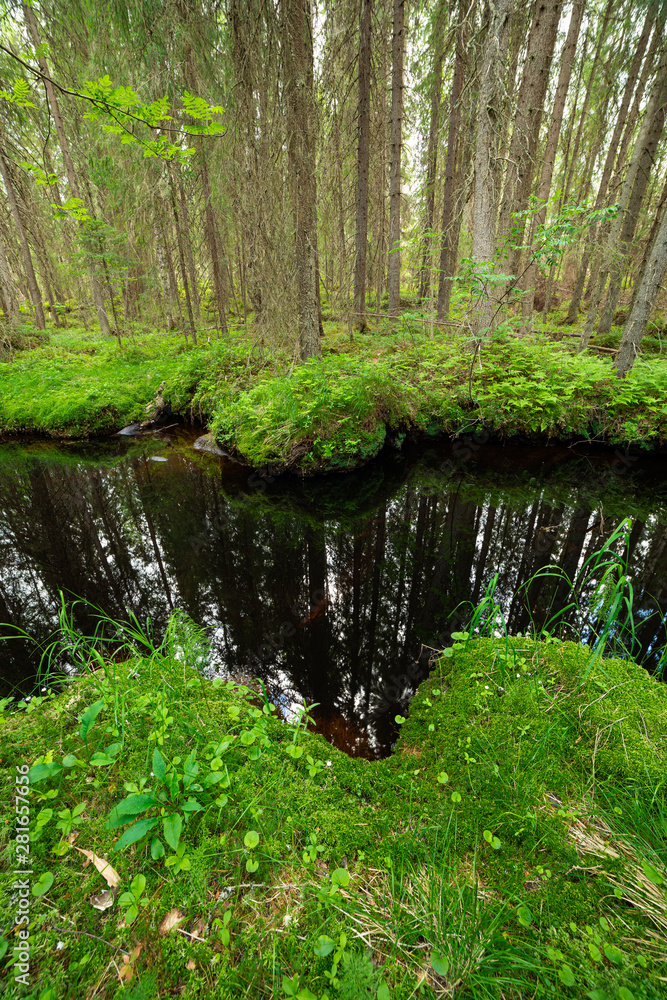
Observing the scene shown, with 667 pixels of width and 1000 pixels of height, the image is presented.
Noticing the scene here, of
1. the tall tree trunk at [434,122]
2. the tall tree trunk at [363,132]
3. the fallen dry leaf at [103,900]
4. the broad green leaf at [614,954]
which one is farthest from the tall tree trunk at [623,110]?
the fallen dry leaf at [103,900]

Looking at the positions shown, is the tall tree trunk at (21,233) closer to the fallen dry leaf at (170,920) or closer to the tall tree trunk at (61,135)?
the tall tree trunk at (61,135)

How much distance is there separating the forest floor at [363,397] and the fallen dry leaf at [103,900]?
532cm

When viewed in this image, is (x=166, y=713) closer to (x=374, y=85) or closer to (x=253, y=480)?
(x=253, y=480)

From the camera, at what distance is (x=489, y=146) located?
6.03 meters

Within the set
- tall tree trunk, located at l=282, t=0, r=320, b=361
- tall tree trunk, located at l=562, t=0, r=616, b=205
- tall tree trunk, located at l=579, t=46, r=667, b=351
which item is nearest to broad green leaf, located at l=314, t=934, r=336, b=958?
tall tree trunk, located at l=282, t=0, r=320, b=361

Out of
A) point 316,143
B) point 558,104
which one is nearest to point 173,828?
point 316,143

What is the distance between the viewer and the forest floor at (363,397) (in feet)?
21.0

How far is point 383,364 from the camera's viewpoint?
291 inches

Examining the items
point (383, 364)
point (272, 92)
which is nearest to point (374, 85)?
point (272, 92)

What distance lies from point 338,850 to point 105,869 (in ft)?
2.76

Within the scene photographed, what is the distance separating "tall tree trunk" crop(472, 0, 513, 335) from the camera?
5551 mm

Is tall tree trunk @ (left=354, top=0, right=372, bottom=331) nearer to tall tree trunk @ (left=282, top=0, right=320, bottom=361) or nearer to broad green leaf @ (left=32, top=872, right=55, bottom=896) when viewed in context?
tall tree trunk @ (left=282, top=0, right=320, bottom=361)

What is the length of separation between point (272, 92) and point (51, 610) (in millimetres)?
7876

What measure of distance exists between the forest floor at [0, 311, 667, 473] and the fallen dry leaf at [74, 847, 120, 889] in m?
5.24
